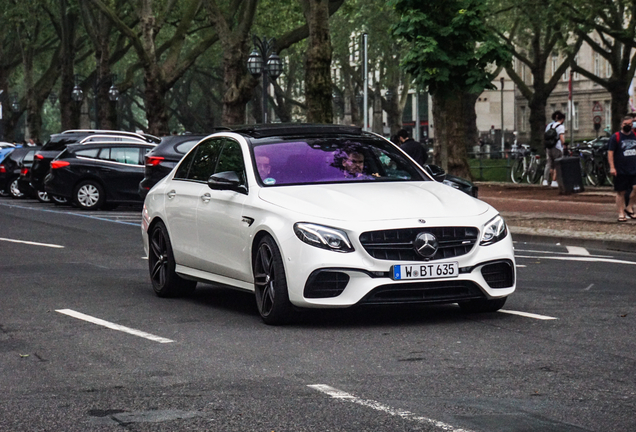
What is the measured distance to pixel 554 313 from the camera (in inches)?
376

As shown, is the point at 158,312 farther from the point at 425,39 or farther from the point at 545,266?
the point at 425,39

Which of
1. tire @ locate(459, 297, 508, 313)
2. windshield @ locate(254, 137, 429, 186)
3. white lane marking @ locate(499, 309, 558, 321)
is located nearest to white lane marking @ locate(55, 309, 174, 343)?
windshield @ locate(254, 137, 429, 186)

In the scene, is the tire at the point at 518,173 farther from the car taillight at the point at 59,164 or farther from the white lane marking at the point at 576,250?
the white lane marking at the point at 576,250

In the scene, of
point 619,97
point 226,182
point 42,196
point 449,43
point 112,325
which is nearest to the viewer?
point 112,325

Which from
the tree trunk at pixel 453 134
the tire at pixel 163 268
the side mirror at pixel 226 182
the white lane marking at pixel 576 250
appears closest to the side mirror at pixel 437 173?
the side mirror at pixel 226 182

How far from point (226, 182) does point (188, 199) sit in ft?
3.47

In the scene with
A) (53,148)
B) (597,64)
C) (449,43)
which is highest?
(597,64)

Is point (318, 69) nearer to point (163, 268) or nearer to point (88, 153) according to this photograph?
point (88, 153)

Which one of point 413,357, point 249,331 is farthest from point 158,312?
point 413,357

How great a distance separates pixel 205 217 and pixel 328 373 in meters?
3.42

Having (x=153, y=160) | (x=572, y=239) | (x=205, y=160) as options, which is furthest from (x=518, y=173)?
(x=205, y=160)

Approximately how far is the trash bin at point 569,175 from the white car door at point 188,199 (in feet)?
55.3

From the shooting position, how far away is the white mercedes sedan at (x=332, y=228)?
859cm

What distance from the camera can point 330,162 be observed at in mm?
9812
